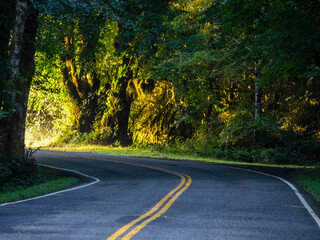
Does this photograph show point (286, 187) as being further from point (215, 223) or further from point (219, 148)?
point (219, 148)

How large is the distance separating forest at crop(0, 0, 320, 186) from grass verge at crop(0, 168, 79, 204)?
A: 890 mm

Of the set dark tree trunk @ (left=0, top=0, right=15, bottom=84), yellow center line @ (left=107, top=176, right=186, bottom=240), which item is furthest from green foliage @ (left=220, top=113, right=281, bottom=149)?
dark tree trunk @ (left=0, top=0, right=15, bottom=84)

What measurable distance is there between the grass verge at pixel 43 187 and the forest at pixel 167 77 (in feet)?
2.92

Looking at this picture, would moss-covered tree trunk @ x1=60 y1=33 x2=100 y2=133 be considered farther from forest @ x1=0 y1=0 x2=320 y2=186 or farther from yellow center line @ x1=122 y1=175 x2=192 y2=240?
yellow center line @ x1=122 y1=175 x2=192 y2=240

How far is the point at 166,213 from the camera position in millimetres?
9961

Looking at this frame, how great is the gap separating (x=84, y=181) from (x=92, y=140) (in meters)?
22.9

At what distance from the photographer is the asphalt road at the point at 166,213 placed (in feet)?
25.8

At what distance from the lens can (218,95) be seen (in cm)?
3431

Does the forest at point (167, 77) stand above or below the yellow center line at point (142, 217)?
above

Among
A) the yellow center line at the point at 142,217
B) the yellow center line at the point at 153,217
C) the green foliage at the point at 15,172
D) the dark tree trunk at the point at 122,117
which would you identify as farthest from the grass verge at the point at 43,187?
the dark tree trunk at the point at 122,117

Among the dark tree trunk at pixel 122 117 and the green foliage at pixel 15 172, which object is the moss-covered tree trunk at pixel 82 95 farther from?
the green foliage at pixel 15 172

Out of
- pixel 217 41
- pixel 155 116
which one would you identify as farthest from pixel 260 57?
pixel 155 116

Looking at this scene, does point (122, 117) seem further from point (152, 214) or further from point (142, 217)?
point (142, 217)

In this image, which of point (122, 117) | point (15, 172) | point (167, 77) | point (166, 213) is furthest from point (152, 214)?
point (122, 117)
